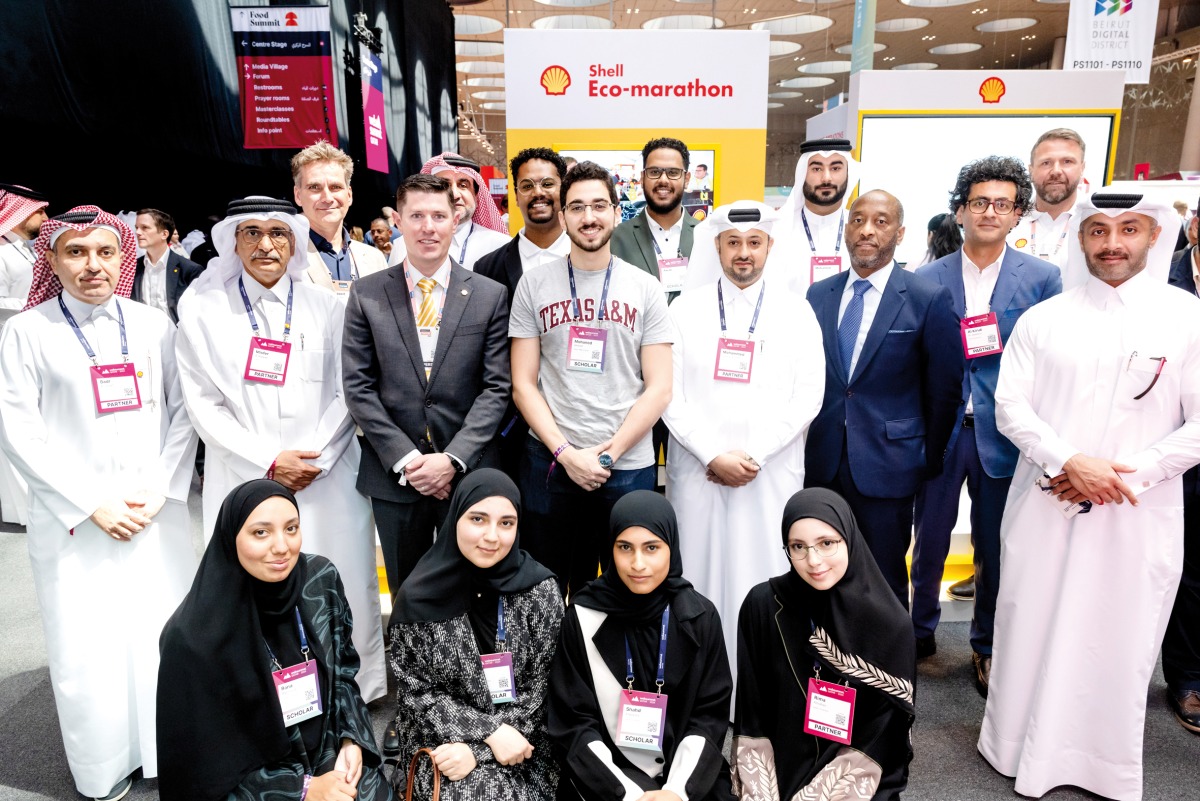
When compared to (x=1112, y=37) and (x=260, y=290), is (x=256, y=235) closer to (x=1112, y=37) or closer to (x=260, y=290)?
(x=260, y=290)

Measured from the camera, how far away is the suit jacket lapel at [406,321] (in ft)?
8.97

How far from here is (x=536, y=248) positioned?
3422mm

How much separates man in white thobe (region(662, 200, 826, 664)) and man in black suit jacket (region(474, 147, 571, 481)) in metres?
0.79

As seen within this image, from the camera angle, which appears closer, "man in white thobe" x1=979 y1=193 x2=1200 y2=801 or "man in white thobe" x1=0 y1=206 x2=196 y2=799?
"man in white thobe" x1=979 y1=193 x2=1200 y2=801

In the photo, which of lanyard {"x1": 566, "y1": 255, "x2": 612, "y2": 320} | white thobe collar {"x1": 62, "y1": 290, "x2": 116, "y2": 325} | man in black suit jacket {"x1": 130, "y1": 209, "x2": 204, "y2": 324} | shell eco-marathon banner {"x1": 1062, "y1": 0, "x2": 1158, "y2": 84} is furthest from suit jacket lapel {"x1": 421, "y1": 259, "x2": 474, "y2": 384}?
shell eco-marathon banner {"x1": 1062, "y1": 0, "x2": 1158, "y2": 84}

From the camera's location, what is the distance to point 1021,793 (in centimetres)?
253

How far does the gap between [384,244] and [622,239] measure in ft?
20.5

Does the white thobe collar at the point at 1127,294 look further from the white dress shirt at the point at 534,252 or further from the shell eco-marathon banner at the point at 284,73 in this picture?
the shell eco-marathon banner at the point at 284,73

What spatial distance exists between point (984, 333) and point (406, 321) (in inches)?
85.1

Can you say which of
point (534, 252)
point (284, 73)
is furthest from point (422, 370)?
point (284, 73)

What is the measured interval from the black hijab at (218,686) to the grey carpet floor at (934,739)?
77 centimetres

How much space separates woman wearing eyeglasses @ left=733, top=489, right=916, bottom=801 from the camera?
2.08 m

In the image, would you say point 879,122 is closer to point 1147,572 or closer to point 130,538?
point 1147,572

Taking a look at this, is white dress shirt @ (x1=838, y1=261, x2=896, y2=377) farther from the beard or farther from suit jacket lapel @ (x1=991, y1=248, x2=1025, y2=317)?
the beard
